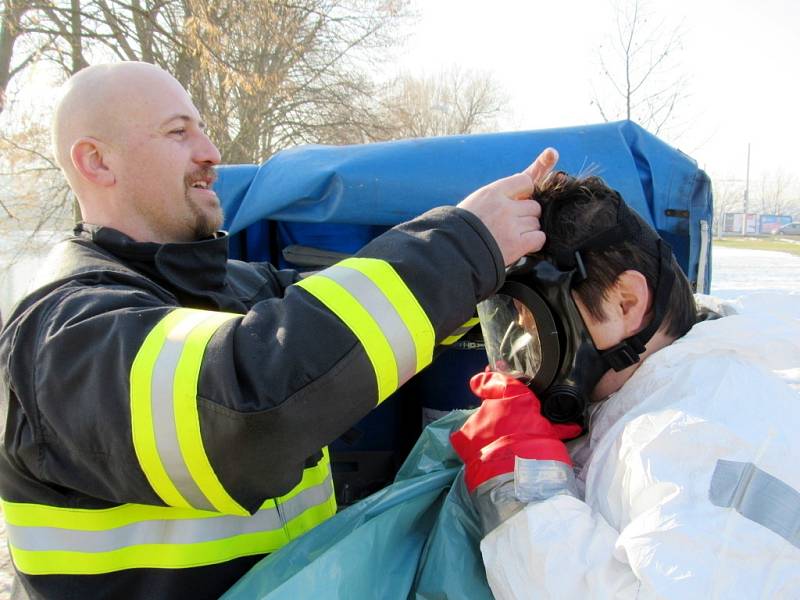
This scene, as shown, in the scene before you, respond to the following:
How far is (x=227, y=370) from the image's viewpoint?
2.95 feet

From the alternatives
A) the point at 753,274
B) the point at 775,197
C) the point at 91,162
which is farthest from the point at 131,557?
the point at 775,197

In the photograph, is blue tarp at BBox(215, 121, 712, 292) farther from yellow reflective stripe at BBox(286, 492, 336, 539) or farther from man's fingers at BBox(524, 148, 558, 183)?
yellow reflective stripe at BBox(286, 492, 336, 539)

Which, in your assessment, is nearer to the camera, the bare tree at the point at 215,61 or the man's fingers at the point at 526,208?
the man's fingers at the point at 526,208

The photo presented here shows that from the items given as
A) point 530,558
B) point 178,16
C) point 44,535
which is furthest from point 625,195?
point 178,16

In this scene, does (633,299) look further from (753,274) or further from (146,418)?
(753,274)

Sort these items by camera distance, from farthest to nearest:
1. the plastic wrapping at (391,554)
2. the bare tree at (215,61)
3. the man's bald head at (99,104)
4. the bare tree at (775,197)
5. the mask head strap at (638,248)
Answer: the bare tree at (775,197)
the bare tree at (215,61)
the man's bald head at (99,104)
the mask head strap at (638,248)
the plastic wrapping at (391,554)

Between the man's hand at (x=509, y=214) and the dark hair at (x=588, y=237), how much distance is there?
0.69 ft

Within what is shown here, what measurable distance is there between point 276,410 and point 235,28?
9331 mm

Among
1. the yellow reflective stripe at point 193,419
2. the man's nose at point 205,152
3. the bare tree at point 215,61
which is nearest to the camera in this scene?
the yellow reflective stripe at point 193,419

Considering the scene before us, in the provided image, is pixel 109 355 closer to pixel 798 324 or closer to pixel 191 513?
pixel 191 513

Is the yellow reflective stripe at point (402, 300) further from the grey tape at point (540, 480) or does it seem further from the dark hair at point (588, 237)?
the dark hair at point (588, 237)

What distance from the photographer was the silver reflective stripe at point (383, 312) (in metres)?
0.99

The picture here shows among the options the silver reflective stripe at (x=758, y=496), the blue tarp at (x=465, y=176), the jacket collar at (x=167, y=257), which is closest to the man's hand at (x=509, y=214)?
the silver reflective stripe at (x=758, y=496)

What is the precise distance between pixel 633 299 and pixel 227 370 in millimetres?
1027
